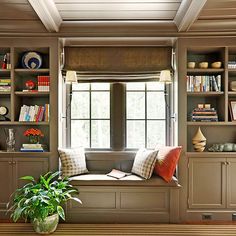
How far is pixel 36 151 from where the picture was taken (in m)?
3.69

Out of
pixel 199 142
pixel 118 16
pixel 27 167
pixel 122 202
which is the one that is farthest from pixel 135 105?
pixel 27 167

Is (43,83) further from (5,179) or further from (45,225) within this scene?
(45,225)

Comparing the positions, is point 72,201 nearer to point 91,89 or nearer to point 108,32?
point 91,89

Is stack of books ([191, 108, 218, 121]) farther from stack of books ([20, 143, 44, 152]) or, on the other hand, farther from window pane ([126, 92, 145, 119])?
stack of books ([20, 143, 44, 152])

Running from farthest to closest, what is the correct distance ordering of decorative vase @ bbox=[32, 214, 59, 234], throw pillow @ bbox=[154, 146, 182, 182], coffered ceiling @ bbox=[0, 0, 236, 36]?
throw pillow @ bbox=[154, 146, 182, 182], decorative vase @ bbox=[32, 214, 59, 234], coffered ceiling @ bbox=[0, 0, 236, 36]

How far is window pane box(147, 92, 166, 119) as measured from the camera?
415cm

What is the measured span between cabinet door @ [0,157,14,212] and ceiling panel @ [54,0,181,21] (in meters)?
2.03

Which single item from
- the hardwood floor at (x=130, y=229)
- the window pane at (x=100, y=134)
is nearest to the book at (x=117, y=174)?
the window pane at (x=100, y=134)

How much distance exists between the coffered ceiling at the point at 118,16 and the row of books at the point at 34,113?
40.1 inches

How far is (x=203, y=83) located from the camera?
376 centimetres

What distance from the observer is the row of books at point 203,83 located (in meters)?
3.75

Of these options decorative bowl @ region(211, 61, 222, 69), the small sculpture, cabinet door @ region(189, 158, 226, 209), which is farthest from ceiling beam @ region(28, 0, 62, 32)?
the small sculpture

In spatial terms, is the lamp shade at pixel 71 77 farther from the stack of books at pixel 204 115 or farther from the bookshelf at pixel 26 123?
the stack of books at pixel 204 115

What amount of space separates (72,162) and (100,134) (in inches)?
27.6
